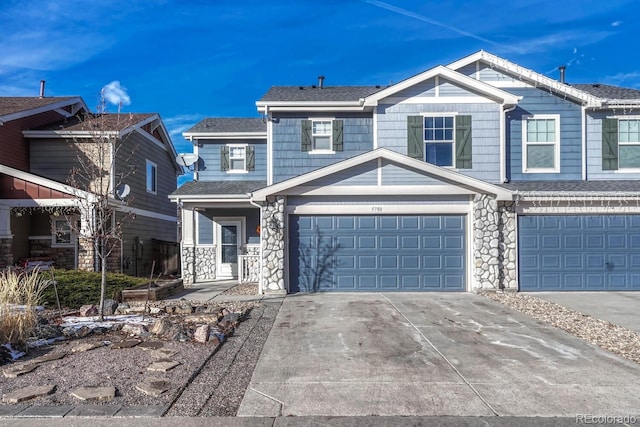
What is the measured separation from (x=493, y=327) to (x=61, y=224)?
47.6 ft

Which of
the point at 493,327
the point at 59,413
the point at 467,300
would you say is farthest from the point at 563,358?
the point at 59,413

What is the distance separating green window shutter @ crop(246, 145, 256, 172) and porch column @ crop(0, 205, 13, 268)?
7.54 m

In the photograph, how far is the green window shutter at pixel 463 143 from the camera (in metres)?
12.9

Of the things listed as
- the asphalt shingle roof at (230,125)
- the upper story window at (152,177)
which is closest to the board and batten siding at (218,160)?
the asphalt shingle roof at (230,125)

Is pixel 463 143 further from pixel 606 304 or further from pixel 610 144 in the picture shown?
pixel 606 304

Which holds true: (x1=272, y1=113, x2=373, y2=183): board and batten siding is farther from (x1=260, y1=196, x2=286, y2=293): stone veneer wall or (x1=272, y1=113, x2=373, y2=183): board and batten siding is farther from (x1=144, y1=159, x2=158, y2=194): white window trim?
(x1=144, y1=159, x2=158, y2=194): white window trim

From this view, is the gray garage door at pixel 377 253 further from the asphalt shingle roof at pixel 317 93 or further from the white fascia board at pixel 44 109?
the white fascia board at pixel 44 109

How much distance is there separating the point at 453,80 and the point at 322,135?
14.2 ft

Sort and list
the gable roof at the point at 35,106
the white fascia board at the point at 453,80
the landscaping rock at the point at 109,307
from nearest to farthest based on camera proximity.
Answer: the landscaping rock at the point at 109,307
the white fascia board at the point at 453,80
the gable roof at the point at 35,106

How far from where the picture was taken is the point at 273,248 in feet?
38.4

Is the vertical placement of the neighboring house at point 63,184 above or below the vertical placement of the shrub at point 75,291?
above

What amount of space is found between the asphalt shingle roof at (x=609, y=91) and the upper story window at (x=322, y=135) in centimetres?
831

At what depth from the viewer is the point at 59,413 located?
430 centimetres

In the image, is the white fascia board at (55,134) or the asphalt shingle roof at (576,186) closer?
the asphalt shingle roof at (576,186)
